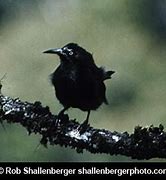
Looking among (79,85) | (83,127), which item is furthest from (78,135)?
(79,85)

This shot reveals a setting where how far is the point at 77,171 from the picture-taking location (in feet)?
7.67

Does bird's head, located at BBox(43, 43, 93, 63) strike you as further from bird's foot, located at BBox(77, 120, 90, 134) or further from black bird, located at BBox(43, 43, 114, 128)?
bird's foot, located at BBox(77, 120, 90, 134)

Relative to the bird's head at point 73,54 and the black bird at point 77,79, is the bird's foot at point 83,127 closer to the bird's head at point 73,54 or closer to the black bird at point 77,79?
the black bird at point 77,79

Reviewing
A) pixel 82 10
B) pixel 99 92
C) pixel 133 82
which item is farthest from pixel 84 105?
pixel 133 82

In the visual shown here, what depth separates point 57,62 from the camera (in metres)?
2.26

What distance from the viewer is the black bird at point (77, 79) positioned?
7.17 ft

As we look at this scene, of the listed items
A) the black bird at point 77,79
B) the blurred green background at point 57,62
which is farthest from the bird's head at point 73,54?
the blurred green background at point 57,62

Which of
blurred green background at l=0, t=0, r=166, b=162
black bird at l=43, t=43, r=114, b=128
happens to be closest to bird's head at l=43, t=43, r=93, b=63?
black bird at l=43, t=43, r=114, b=128

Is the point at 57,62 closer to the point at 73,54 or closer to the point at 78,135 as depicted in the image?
the point at 73,54

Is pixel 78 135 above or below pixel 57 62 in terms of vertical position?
below

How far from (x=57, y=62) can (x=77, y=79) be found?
108 mm

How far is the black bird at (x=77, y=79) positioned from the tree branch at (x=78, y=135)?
0.18 feet

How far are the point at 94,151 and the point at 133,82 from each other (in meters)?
1.68
